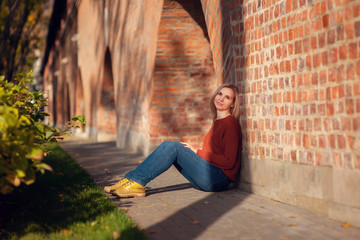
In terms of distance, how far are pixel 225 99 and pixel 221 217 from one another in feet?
5.16

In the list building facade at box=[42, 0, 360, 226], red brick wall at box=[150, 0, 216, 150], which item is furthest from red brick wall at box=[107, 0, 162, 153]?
red brick wall at box=[150, 0, 216, 150]

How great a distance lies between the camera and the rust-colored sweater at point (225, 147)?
4668 millimetres

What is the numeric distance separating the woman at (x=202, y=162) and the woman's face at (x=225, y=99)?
11mm

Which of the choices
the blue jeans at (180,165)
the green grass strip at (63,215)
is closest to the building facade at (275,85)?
the blue jeans at (180,165)

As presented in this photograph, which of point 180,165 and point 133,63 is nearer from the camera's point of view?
point 180,165

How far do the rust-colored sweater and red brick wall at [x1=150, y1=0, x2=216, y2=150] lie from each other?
3780mm

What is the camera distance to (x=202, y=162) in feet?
15.3

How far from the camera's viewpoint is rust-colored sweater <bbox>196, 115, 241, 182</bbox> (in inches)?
184

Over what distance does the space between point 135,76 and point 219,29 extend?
485 cm

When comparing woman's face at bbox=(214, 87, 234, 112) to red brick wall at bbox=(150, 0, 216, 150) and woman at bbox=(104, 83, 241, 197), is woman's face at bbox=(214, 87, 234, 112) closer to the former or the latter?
woman at bbox=(104, 83, 241, 197)

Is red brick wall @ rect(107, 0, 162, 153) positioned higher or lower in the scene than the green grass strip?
higher

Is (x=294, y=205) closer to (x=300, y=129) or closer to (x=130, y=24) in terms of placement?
(x=300, y=129)

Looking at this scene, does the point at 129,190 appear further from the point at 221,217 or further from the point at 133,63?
the point at 133,63

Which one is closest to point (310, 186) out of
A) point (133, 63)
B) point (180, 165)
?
point (180, 165)
